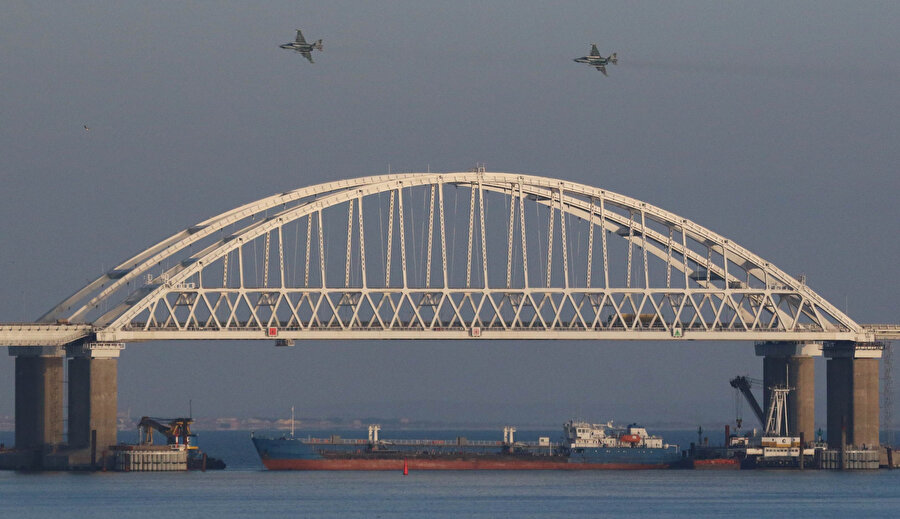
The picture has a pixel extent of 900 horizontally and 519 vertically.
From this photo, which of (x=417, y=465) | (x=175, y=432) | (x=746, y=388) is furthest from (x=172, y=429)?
(x=746, y=388)

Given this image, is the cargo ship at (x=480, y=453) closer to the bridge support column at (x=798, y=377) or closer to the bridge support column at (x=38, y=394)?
the bridge support column at (x=798, y=377)

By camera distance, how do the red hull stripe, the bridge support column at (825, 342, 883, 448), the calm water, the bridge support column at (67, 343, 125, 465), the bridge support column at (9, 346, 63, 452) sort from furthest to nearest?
the bridge support column at (825, 342, 883, 448)
the red hull stripe
the bridge support column at (9, 346, 63, 452)
the bridge support column at (67, 343, 125, 465)
the calm water

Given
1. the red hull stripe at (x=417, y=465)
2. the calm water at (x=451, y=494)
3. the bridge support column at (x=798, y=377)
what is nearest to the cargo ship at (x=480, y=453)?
the red hull stripe at (x=417, y=465)

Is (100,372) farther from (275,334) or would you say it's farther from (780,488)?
(780,488)

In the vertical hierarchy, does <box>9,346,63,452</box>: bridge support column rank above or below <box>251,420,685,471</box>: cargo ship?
above

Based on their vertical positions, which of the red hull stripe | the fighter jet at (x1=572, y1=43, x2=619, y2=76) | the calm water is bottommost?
the calm water

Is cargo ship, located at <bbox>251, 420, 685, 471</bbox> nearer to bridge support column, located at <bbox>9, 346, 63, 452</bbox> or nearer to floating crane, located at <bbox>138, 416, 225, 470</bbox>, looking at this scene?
floating crane, located at <bbox>138, 416, 225, 470</bbox>

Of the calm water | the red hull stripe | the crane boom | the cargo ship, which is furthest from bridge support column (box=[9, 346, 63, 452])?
the crane boom
